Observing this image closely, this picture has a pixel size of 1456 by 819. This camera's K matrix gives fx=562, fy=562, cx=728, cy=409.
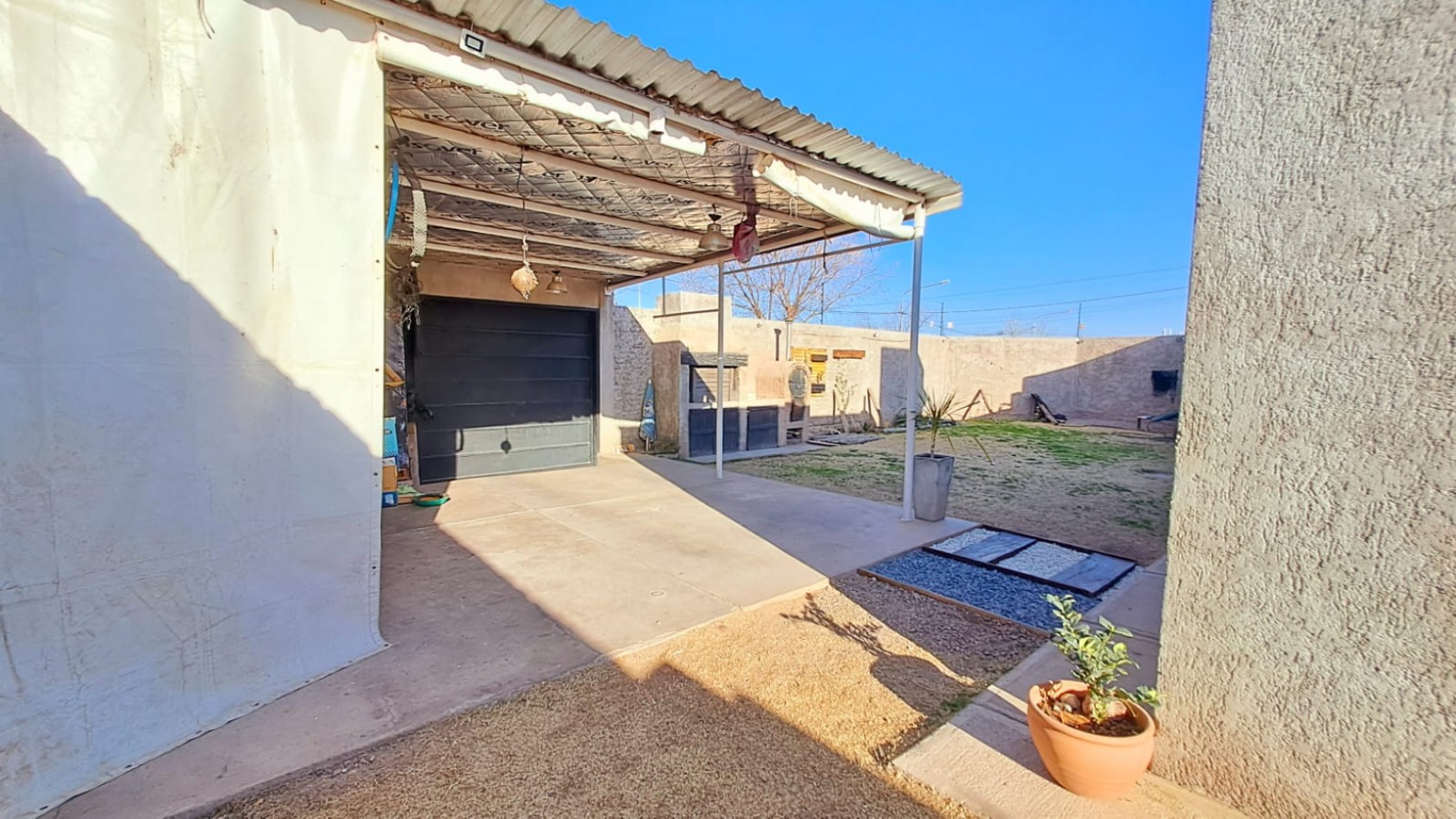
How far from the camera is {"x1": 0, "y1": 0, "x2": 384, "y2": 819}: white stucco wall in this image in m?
1.76

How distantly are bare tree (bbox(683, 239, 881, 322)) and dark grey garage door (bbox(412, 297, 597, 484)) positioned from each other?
42.5 feet

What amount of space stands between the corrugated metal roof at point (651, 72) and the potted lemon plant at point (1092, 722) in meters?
2.87

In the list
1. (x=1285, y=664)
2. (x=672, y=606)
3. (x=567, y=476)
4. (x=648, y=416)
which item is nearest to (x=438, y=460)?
(x=567, y=476)

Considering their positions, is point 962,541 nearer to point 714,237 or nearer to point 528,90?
point 714,237

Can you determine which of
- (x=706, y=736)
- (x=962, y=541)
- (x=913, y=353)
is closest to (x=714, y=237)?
(x=913, y=353)

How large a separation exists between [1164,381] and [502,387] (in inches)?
662

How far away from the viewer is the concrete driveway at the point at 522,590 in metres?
1.96

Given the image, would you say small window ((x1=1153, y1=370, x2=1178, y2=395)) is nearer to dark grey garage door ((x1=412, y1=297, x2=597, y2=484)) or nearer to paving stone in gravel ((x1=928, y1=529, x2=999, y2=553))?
paving stone in gravel ((x1=928, y1=529, x2=999, y2=553))

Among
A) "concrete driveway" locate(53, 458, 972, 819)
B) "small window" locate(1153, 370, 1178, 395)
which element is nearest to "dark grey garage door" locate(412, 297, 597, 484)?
"concrete driveway" locate(53, 458, 972, 819)

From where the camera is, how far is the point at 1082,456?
9.85 metres

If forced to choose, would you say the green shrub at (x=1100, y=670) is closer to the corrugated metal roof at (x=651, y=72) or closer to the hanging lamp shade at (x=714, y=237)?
the corrugated metal roof at (x=651, y=72)

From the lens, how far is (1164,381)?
602 inches

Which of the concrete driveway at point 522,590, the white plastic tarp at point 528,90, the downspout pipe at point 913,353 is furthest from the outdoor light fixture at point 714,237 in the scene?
the concrete driveway at point 522,590

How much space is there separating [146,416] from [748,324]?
9.28 meters
